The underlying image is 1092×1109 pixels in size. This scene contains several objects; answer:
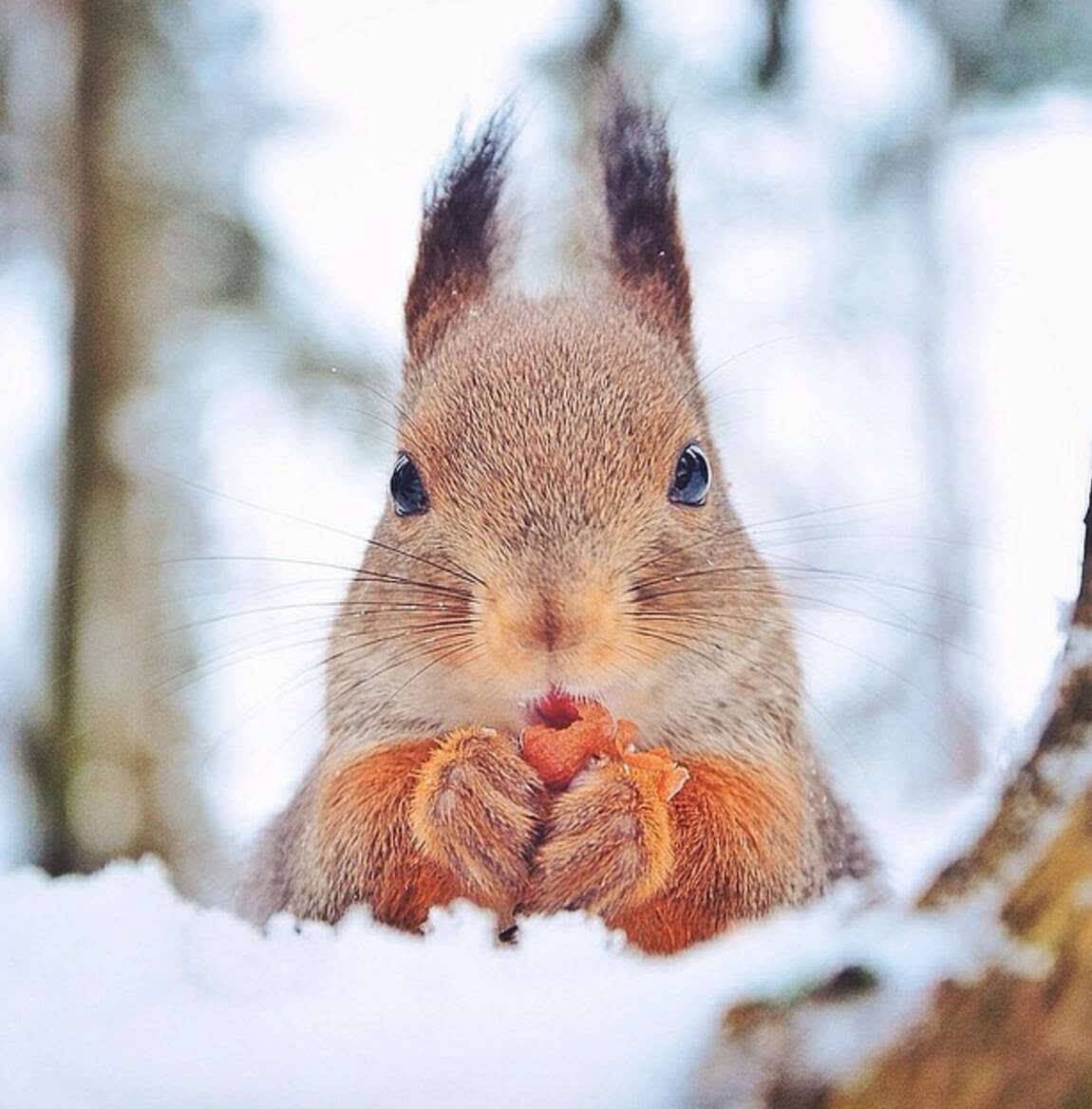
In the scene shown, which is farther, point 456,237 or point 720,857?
point 456,237

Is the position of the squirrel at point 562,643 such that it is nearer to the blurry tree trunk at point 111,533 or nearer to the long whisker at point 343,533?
the long whisker at point 343,533

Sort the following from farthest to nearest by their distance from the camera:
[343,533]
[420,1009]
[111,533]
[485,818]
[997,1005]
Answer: [111,533]
[343,533]
[485,818]
[420,1009]
[997,1005]

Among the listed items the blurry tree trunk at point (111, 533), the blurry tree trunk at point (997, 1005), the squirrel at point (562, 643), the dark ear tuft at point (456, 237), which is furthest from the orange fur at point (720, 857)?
the blurry tree trunk at point (111, 533)

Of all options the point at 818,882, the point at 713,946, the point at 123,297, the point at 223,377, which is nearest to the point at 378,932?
the point at 713,946

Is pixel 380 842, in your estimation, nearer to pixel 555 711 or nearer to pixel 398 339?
pixel 555 711

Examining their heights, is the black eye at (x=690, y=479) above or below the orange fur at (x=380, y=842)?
above

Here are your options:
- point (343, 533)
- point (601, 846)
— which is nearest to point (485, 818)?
point (601, 846)

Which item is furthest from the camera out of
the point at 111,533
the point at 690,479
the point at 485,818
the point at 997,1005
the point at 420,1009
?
the point at 111,533
